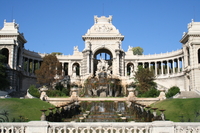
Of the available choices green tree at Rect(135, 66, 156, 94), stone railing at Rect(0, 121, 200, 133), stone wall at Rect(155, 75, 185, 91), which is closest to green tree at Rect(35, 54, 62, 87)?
green tree at Rect(135, 66, 156, 94)

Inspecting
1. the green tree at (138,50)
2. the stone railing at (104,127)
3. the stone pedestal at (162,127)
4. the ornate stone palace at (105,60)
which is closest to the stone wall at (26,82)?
the ornate stone palace at (105,60)

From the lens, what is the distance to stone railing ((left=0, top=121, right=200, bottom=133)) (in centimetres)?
1323

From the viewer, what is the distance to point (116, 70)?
2808 inches

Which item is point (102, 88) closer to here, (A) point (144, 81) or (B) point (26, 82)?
(A) point (144, 81)

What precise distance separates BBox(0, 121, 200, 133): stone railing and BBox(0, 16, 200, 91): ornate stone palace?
146 feet

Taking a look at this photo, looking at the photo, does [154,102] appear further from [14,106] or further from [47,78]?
[47,78]

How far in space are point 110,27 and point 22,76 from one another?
3064 cm

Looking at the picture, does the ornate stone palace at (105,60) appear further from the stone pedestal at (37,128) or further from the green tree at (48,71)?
the stone pedestal at (37,128)

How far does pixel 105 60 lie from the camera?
241ft

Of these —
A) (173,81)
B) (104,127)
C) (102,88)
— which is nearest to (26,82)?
(102,88)

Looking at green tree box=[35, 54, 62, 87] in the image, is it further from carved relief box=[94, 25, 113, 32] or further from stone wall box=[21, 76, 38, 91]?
carved relief box=[94, 25, 113, 32]

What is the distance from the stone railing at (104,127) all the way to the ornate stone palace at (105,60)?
4448 centimetres

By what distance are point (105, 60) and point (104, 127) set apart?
60.2 meters

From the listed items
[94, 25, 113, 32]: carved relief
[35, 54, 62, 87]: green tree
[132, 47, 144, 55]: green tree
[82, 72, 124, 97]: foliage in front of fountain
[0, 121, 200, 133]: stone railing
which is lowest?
[0, 121, 200, 133]: stone railing
